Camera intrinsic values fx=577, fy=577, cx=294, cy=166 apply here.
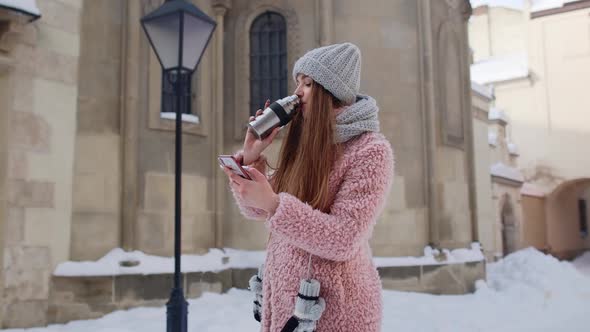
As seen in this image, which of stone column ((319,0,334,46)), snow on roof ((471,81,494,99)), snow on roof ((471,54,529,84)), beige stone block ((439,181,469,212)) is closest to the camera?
stone column ((319,0,334,46))

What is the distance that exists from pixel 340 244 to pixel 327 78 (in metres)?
0.57

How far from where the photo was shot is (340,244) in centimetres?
174

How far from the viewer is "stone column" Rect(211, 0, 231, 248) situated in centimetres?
915

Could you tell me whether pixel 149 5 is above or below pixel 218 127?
above

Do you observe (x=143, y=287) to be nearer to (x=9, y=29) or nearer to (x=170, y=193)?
(x=170, y=193)

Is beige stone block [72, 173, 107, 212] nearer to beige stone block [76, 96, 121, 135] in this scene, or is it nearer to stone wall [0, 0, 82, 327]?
stone wall [0, 0, 82, 327]

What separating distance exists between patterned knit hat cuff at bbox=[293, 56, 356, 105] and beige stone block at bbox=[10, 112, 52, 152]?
5.85m

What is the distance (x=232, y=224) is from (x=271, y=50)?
3.06 m

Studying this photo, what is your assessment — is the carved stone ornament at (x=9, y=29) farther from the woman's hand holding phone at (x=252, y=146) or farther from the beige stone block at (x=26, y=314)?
the woman's hand holding phone at (x=252, y=146)

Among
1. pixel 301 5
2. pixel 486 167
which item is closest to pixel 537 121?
pixel 486 167

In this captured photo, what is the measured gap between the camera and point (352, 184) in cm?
181

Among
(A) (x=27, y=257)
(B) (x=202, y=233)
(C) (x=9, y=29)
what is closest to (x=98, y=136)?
(C) (x=9, y=29)

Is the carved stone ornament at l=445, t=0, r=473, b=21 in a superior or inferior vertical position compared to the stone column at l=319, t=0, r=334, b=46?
superior

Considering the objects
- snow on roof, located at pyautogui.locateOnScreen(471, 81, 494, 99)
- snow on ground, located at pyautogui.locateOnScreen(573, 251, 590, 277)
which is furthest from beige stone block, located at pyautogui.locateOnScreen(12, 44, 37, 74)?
snow on ground, located at pyautogui.locateOnScreen(573, 251, 590, 277)
